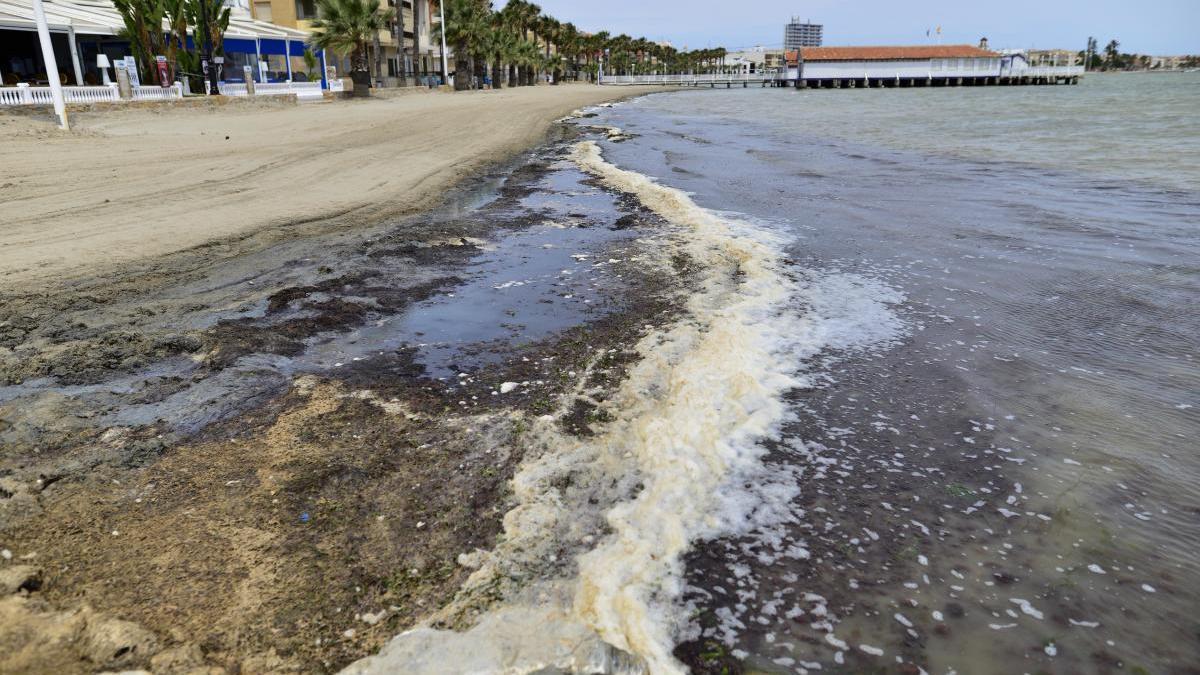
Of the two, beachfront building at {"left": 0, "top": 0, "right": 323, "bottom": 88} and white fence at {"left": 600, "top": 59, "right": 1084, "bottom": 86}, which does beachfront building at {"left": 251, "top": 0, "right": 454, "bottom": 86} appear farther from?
white fence at {"left": 600, "top": 59, "right": 1084, "bottom": 86}

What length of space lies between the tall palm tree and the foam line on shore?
3742 centimetres

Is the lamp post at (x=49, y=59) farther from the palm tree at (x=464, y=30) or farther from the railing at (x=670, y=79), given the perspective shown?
the railing at (x=670, y=79)

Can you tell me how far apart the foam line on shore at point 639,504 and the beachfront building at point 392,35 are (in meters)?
42.5

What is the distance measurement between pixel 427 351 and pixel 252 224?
4.97 metres

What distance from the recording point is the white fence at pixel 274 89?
2729 cm

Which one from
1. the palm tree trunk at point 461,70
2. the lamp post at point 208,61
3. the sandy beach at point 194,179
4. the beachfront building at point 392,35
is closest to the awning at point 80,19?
the lamp post at point 208,61

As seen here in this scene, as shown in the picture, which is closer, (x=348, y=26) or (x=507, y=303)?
(x=507, y=303)

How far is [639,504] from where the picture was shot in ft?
10.3

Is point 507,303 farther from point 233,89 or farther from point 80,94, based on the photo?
point 233,89

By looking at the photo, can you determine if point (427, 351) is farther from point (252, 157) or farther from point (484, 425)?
point (252, 157)

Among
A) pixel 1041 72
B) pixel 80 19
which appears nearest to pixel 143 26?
pixel 80 19

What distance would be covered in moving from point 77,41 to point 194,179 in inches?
964

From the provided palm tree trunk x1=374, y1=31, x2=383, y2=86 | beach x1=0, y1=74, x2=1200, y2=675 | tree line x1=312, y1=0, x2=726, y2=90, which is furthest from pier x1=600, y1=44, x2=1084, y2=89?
beach x1=0, y1=74, x2=1200, y2=675

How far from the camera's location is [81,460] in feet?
10.9
